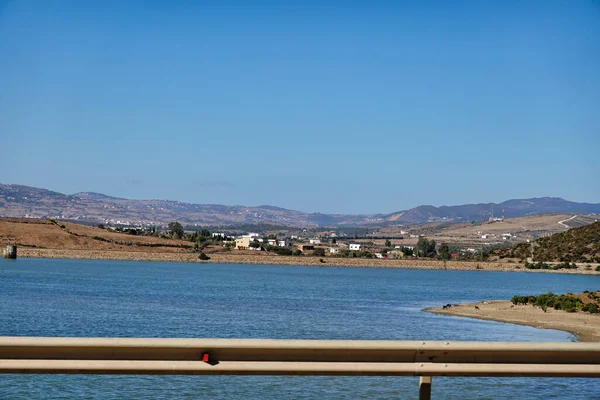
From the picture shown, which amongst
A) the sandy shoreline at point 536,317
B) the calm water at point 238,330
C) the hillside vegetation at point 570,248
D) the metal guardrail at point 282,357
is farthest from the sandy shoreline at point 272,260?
the metal guardrail at point 282,357

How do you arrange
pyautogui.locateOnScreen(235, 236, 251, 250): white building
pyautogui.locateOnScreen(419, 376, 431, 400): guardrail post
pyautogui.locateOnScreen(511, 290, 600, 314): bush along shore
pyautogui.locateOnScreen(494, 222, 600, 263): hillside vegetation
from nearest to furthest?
1. pyautogui.locateOnScreen(419, 376, 431, 400): guardrail post
2. pyautogui.locateOnScreen(511, 290, 600, 314): bush along shore
3. pyautogui.locateOnScreen(494, 222, 600, 263): hillside vegetation
4. pyautogui.locateOnScreen(235, 236, 251, 250): white building

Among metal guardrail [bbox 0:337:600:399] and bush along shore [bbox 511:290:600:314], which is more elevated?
metal guardrail [bbox 0:337:600:399]

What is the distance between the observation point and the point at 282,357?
677cm

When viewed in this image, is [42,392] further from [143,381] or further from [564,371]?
[564,371]

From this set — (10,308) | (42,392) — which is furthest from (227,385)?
(10,308)

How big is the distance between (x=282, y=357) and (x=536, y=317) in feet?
104

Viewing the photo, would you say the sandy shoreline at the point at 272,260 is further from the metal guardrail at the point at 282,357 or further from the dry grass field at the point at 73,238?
the metal guardrail at the point at 282,357

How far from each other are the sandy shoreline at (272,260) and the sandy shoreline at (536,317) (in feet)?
283

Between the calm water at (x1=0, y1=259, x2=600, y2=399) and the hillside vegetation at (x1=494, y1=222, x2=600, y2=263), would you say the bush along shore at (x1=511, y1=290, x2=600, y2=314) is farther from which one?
the hillside vegetation at (x1=494, y1=222, x2=600, y2=263)

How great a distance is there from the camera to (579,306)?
129 feet

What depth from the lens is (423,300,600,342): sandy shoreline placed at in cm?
2987

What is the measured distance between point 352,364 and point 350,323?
24.9 metres

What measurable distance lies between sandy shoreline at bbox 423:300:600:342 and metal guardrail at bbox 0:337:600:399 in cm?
2025

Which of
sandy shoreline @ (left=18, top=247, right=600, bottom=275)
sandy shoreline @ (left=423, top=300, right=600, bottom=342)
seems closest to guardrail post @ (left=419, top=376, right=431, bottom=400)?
sandy shoreline @ (left=423, top=300, right=600, bottom=342)
